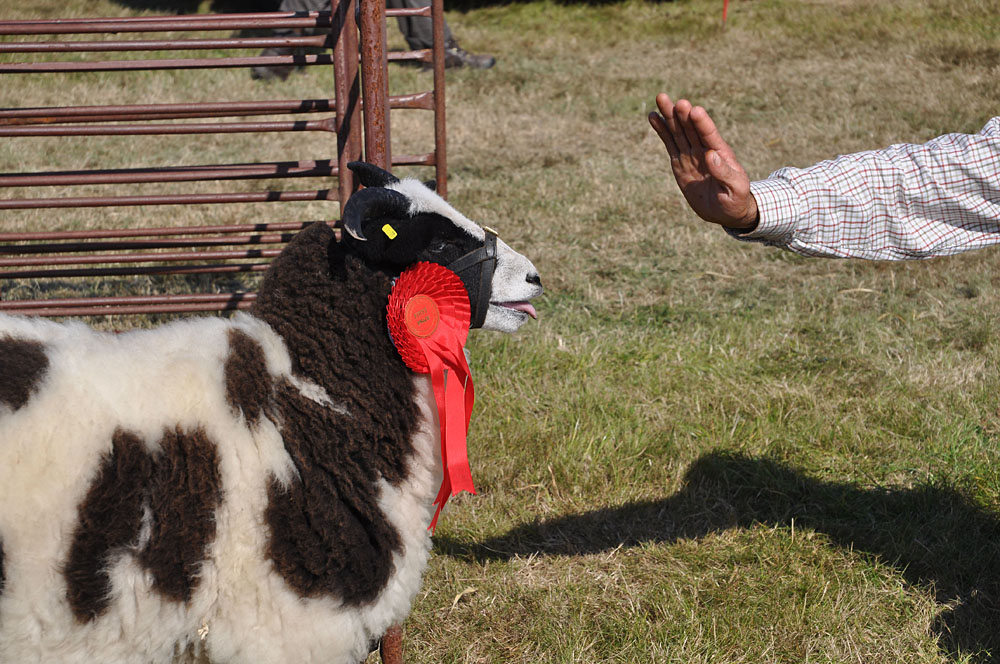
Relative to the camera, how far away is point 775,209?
2.14m

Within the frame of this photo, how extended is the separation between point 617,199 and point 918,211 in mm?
4232

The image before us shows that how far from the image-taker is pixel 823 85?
9195mm

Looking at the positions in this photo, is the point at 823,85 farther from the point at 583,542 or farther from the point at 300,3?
the point at 583,542

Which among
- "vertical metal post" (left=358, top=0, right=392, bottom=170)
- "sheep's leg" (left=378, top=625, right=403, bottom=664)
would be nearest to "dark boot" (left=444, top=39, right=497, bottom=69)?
"vertical metal post" (left=358, top=0, right=392, bottom=170)

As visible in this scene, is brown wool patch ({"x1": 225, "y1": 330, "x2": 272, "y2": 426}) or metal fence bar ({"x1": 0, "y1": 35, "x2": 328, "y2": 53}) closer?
brown wool patch ({"x1": 225, "y1": 330, "x2": 272, "y2": 426})

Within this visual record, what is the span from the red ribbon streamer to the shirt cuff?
0.76m

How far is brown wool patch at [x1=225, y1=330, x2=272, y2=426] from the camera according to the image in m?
1.93

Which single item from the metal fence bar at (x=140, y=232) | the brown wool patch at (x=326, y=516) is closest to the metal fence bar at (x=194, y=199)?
the metal fence bar at (x=140, y=232)

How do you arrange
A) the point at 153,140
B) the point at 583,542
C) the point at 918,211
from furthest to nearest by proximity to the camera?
the point at 153,140 → the point at 583,542 → the point at 918,211

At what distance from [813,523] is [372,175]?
210cm

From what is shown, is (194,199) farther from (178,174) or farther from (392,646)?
(392,646)

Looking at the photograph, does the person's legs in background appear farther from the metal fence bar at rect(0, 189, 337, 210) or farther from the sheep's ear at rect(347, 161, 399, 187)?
the sheep's ear at rect(347, 161, 399, 187)

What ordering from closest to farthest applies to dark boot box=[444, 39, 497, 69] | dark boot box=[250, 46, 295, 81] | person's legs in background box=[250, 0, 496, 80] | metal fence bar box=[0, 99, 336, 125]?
metal fence bar box=[0, 99, 336, 125] < person's legs in background box=[250, 0, 496, 80] < dark boot box=[250, 46, 295, 81] < dark boot box=[444, 39, 497, 69]

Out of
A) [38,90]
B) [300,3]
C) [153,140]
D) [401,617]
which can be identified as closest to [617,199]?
[300,3]
